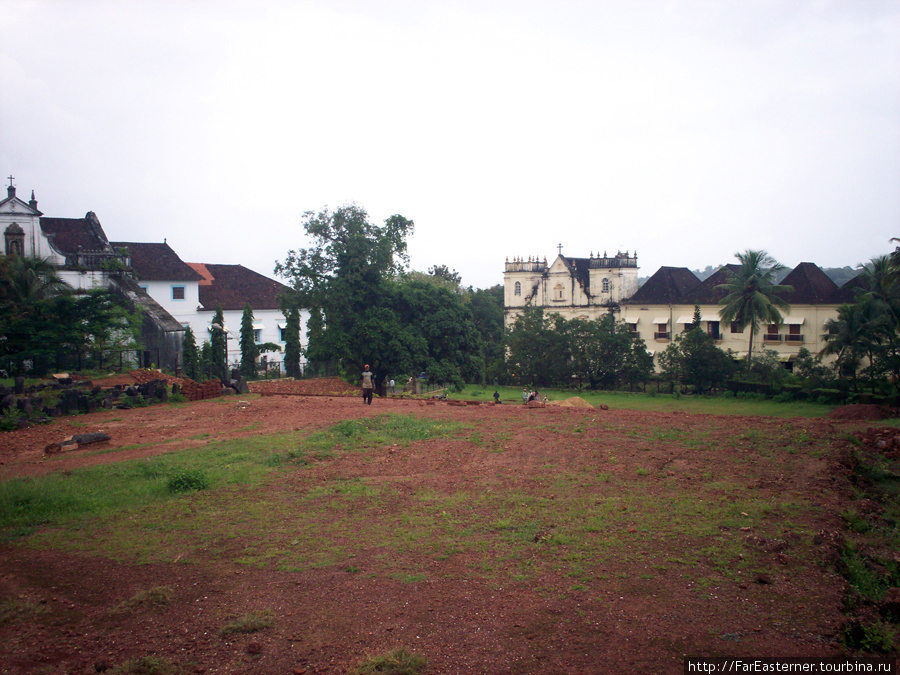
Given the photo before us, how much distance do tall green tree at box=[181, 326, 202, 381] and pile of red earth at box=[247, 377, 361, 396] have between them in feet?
18.8

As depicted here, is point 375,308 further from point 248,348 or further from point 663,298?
point 663,298

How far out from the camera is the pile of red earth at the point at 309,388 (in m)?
23.5

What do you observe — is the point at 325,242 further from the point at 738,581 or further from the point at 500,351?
the point at 738,581

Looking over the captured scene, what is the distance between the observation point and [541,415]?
16828 millimetres

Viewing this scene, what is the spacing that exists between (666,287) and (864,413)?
85.6 ft

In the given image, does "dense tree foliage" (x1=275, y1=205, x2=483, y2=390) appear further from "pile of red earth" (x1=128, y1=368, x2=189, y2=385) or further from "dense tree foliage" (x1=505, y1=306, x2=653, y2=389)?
"dense tree foliage" (x1=505, y1=306, x2=653, y2=389)

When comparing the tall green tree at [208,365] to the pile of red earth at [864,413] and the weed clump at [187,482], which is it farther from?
the pile of red earth at [864,413]

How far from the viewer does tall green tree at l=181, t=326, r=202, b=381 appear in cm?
3038

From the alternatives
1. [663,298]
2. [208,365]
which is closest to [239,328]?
[208,365]

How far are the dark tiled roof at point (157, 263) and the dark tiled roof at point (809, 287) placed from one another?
4025 centimetres

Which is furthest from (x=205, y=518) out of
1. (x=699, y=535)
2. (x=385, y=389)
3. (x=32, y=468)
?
(x=385, y=389)

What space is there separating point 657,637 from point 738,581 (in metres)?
1.51

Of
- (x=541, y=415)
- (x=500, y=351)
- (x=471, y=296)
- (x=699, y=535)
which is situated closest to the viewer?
(x=699, y=535)

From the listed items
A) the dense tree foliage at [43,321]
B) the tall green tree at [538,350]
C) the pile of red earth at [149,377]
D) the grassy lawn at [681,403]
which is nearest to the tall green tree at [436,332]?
the grassy lawn at [681,403]
